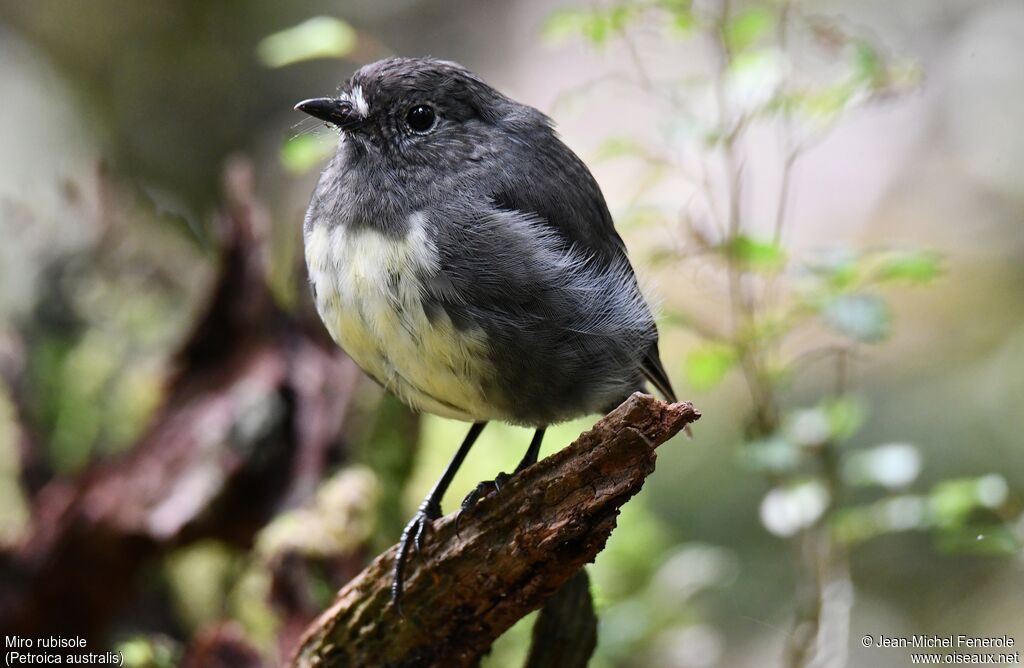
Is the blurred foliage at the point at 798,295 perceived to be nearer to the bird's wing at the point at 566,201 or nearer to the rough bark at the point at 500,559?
the bird's wing at the point at 566,201

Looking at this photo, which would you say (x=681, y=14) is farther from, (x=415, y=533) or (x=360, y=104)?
(x=415, y=533)

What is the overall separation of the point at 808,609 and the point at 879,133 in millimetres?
4233

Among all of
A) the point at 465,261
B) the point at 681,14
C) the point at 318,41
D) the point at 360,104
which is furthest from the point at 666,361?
the point at 465,261

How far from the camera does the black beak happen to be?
96.7 inches

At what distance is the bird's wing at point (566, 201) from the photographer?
94.0 inches

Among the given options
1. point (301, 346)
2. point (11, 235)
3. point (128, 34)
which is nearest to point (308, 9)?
point (128, 34)

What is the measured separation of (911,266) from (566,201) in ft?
2.77

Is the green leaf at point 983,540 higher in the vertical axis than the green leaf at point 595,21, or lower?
lower

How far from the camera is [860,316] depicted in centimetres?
259

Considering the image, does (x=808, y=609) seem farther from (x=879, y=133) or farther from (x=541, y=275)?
(x=879, y=133)

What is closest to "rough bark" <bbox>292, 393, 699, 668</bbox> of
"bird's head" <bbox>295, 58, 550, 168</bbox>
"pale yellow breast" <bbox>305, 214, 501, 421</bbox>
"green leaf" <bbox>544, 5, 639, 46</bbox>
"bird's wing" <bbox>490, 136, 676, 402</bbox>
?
"pale yellow breast" <bbox>305, 214, 501, 421</bbox>

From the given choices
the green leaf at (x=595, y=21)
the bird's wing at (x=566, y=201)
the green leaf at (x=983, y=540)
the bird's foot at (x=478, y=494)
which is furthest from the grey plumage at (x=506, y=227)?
the green leaf at (x=983, y=540)

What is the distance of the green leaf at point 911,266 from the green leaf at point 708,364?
490 mm

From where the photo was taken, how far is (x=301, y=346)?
3.72m
